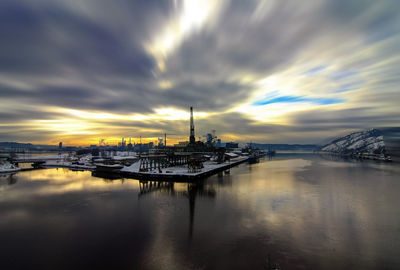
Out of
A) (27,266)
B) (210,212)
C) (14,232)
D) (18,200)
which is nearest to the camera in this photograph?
(27,266)

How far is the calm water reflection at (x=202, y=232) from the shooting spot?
13.3 meters

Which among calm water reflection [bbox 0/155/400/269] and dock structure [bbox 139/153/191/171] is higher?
dock structure [bbox 139/153/191/171]

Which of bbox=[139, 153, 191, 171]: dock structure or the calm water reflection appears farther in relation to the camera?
bbox=[139, 153, 191, 171]: dock structure

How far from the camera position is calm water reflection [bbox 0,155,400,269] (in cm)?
1330

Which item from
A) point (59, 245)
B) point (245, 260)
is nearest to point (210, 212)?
point (245, 260)

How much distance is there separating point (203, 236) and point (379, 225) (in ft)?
60.1

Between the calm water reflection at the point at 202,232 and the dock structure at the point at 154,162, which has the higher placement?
the dock structure at the point at 154,162

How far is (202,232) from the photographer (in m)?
18.1

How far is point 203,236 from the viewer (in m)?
17.2

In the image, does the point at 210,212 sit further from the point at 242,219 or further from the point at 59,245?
the point at 59,245

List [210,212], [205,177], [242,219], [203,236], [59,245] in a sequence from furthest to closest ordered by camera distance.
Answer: [205,177] → [210,212] → [242,219] → [203,236] → [59,245]

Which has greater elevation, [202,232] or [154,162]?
[154,162]

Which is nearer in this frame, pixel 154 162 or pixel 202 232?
pixel 202 232

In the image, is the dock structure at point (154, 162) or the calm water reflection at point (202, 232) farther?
the dock structure at point (154, 162)
